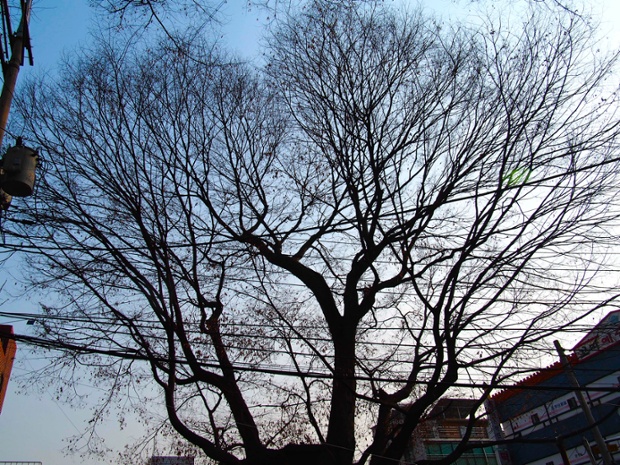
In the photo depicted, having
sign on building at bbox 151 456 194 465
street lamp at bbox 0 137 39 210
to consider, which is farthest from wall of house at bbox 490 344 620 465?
street lamp at bbox 0 137 39 210

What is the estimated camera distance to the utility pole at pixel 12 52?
4.46 metres

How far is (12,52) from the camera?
16.5ft


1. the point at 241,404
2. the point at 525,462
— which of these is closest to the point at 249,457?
the point at 241,404

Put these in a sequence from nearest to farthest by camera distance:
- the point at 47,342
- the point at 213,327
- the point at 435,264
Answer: the point at 47,342 → the point at 213,327 → the point at 435,264

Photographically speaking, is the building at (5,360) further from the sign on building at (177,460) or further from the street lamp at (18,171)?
the street lamp at (18,171)

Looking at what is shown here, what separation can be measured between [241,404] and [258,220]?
4.00 metres

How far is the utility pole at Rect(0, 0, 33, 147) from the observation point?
4465 mm

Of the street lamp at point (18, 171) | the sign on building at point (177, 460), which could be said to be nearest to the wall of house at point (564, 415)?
the sign on building at point (177, 460)

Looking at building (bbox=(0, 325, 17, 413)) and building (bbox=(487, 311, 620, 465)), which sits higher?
building (bbox=(0, 325, 17, 413))

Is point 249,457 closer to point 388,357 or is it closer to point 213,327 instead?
point 213,327

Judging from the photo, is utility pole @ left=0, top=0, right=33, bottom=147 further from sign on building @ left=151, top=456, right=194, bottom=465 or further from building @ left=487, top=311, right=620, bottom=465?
building @ left=487, top=311, right=620, bottom=465

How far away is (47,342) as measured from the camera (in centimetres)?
600

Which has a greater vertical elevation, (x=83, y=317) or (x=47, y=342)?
(x=83, y=317)

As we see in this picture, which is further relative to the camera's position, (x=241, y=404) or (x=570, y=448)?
(x=570, y=448)
